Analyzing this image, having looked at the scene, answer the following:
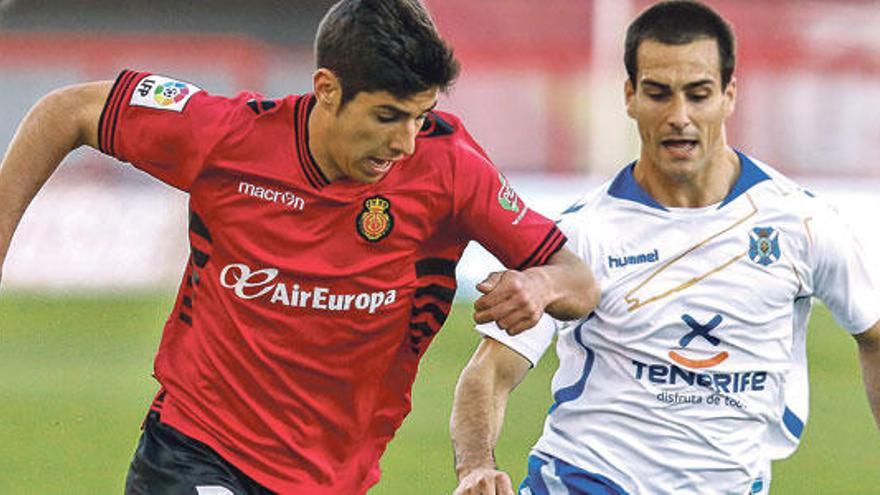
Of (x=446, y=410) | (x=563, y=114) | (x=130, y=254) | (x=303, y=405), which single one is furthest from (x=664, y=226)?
(x=563, y=114)

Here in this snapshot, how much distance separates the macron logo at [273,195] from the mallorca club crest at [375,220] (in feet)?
0.59

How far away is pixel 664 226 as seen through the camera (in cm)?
602

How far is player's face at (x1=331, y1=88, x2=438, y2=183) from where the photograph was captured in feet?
16.9

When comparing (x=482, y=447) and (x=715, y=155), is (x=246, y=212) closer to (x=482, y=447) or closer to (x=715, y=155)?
(x=482, y=447)

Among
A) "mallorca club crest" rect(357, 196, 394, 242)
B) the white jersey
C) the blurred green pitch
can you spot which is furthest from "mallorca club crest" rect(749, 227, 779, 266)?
the blurred green pitch

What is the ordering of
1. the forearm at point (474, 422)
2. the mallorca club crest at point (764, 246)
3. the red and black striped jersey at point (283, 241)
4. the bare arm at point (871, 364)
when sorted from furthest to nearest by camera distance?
the bare arm at point (871, 364)
the mallorca club crest at point (764, 246)
the forearm at point (474, 422)
the red and black striped jersey at point (283, 241)

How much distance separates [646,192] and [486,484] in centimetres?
127

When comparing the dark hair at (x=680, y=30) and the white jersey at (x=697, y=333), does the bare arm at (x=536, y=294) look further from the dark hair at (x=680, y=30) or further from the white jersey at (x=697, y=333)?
the dark hair at (x=680, y=30)

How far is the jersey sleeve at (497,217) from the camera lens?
5375 mm

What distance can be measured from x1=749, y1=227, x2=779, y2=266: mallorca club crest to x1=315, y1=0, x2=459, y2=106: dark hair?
1248 mm

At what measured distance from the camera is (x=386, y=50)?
5199mm

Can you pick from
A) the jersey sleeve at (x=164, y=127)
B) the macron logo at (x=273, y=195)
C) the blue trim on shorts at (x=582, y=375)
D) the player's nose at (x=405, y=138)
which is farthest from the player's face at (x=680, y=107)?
the jersey sleeve at (x=164, y=127)

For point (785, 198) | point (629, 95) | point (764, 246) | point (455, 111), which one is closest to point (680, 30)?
point (629, 95)

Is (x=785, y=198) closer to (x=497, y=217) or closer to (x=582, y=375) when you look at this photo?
(x=582, y=375)
